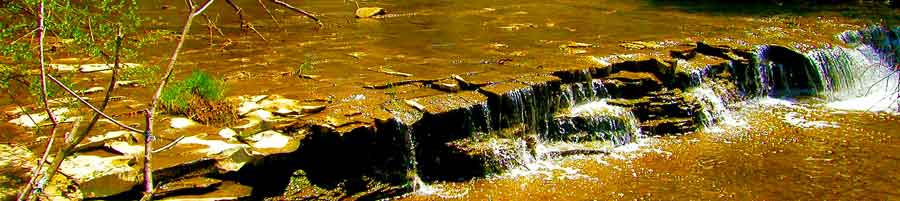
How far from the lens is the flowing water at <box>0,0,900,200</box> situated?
7059mm

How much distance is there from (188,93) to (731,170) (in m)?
5.62

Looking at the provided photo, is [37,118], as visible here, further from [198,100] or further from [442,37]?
[442,37]

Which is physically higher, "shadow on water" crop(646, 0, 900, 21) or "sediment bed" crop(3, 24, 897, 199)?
"shadow on water" crop(646, 0, 900, 21)

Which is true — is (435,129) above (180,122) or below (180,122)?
below

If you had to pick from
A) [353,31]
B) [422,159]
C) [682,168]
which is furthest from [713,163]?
[353,31]

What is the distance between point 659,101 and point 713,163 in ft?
5.46

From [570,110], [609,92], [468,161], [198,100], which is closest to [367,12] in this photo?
[609,92]

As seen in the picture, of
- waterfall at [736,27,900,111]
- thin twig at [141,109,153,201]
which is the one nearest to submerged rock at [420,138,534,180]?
thin twig at [141,109,153,201]

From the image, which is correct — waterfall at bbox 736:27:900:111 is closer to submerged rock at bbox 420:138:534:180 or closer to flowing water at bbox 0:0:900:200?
flowing water at bbox 0:0:900:200

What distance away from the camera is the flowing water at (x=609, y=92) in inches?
278

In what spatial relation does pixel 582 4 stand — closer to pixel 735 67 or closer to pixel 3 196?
pixel 735 67

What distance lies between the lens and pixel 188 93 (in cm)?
700

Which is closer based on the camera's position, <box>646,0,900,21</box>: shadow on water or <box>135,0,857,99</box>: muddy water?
<box>135,0,857,99</box>: muddy water

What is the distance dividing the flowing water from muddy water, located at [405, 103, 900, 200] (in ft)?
0.07
